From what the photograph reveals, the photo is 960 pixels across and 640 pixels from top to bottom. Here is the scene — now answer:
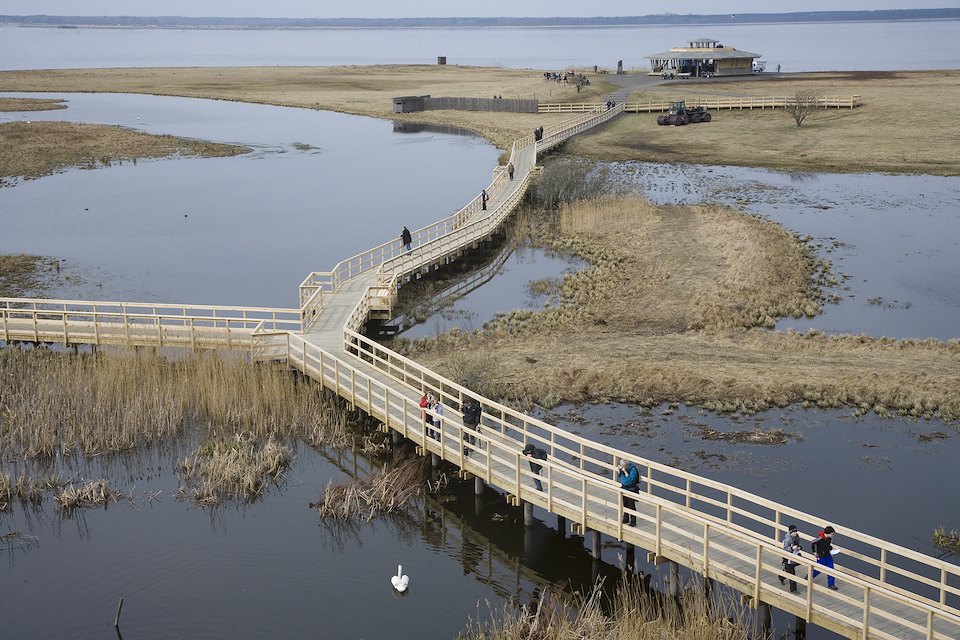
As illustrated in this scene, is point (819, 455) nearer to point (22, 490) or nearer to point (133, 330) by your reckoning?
point (22, 490)

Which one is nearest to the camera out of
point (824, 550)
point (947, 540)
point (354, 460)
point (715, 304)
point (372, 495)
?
point (824, 550)

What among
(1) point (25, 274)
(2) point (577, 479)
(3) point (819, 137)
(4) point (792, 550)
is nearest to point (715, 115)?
(3) point (819, 137)

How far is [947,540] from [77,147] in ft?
251

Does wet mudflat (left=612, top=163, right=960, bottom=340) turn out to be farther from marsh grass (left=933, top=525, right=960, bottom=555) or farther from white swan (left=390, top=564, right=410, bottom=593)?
white swan (left=390, top=564, right=410, bottom=593)

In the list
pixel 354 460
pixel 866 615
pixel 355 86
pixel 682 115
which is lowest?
pixel 354 460

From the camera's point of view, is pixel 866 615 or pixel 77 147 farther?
pixel 77 147

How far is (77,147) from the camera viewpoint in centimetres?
8419

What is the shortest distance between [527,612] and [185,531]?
840cm

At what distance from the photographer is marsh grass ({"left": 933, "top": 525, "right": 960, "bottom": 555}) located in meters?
22.3

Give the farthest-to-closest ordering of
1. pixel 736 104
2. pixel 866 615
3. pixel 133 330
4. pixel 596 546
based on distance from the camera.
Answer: pixel 736 104
pixel 133 330
pixel 596 546
pixel 866 615

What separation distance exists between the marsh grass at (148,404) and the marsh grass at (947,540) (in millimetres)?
14720

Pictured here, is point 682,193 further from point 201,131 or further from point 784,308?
point 201,131

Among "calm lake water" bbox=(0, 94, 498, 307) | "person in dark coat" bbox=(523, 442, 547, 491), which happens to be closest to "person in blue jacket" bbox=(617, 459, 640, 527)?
"person in dark coat" bbox=(523, 442, 547, 491)

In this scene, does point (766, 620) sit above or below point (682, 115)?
below
